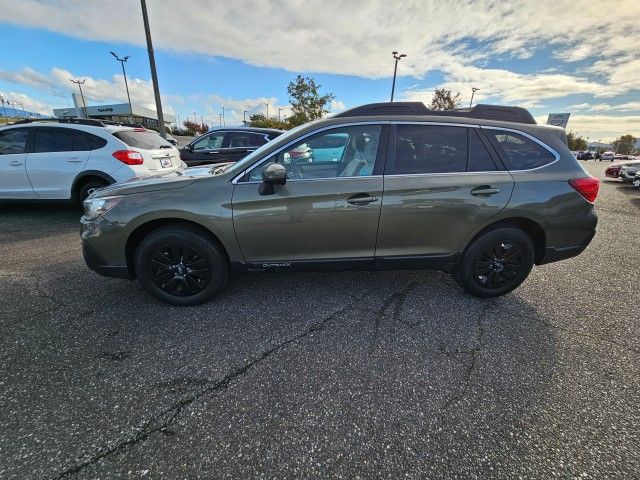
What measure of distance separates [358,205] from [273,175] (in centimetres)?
77

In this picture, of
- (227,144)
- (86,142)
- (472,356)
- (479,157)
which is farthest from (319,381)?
(227,144)

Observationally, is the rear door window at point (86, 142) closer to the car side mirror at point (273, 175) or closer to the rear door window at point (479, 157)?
the car side mirror at point (273, 175)

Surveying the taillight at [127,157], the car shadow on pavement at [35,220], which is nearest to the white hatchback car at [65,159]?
the taillight at [127,157]

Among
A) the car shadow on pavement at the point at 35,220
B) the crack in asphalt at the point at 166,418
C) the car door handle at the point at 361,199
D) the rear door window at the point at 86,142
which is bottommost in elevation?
the car shadow on pavement at the point at 35,220

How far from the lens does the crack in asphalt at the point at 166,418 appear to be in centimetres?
164

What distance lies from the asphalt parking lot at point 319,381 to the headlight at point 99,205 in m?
0.86

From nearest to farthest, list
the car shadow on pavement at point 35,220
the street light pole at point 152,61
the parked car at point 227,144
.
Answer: the car shadow on pavement at point 35,220, the parked car at point 227,144, the street light pole at point 152,61

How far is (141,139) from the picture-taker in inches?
231

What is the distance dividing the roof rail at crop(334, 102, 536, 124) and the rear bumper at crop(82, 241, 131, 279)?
2.42 meters

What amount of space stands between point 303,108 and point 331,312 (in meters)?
31.7

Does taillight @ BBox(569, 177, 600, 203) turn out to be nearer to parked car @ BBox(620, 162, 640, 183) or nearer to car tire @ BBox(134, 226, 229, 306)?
car tire @ BBox(134, 226, 229, 306)

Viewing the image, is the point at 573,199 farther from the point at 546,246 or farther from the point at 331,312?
the point at 331,312

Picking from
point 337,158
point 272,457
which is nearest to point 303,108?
point 337,158

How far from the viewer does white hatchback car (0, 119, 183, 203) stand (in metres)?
5.41
